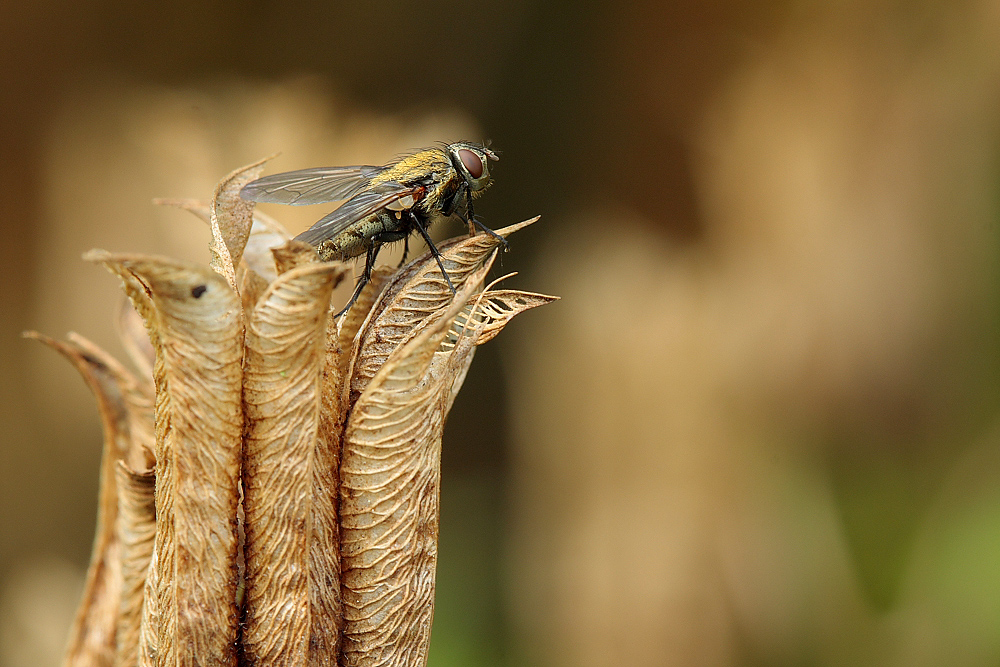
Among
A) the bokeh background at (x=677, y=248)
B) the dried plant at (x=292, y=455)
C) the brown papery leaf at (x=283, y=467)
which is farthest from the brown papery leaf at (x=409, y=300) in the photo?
the bokeh background at (x=677, y=248)

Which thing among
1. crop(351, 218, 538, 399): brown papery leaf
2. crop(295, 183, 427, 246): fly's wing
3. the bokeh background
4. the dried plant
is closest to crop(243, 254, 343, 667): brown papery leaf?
the dried plant

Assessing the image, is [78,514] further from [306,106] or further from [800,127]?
[800,127]

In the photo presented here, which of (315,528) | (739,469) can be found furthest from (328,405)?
(739,469)

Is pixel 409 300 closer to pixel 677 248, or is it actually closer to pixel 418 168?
pixel 418 168

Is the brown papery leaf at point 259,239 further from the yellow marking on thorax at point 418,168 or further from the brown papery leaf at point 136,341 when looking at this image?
the yellow marking on thorax at point 418,168

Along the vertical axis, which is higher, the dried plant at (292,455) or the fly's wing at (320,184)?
the fly's wing at (320,184)

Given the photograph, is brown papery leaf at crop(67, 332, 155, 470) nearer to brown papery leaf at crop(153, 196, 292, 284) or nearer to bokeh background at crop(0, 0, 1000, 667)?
brown papery leaf at crop(153, 196, 292, 284)
